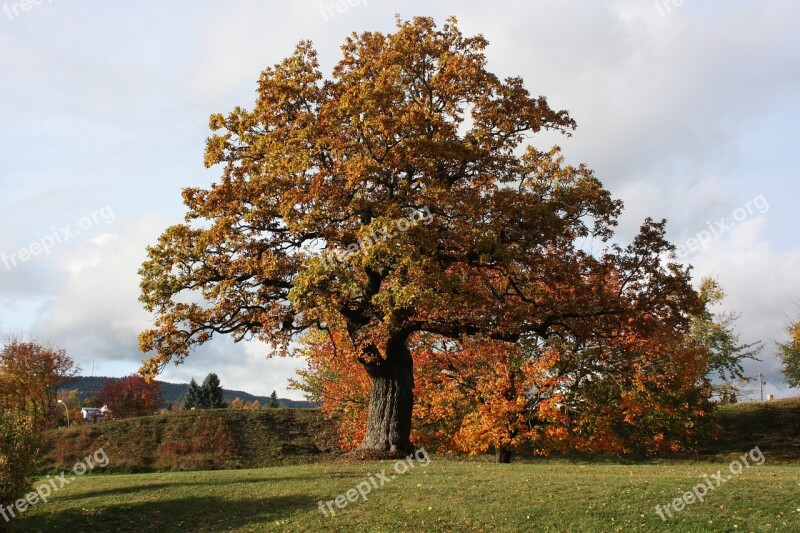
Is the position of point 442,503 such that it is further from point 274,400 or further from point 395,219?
point 274,400

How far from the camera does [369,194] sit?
66.6ft

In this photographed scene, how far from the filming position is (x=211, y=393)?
85.2 meters

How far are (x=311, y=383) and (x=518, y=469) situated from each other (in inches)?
694

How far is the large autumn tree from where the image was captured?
19.7 metres

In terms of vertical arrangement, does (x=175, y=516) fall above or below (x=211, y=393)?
below

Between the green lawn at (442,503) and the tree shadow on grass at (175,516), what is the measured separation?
0.03m

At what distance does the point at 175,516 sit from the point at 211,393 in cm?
7294

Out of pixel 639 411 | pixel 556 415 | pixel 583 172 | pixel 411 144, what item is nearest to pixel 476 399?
pixel 556 415

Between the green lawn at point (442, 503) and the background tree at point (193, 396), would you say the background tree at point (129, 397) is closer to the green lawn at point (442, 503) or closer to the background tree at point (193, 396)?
the background tree at point (193, 396)

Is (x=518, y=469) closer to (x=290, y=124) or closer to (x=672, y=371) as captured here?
(x=672, y=371)

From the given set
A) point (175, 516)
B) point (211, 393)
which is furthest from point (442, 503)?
point (211, 393)

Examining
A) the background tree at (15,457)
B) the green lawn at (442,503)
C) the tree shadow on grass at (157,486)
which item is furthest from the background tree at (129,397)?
the background tree at (15,457)

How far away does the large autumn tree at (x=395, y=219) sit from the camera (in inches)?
776

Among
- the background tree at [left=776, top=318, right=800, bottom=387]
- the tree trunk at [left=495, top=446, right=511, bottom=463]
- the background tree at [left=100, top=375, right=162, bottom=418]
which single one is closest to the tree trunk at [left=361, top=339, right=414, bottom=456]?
the tree trunk at [left=495, top=446, right=511, bottom=463]
